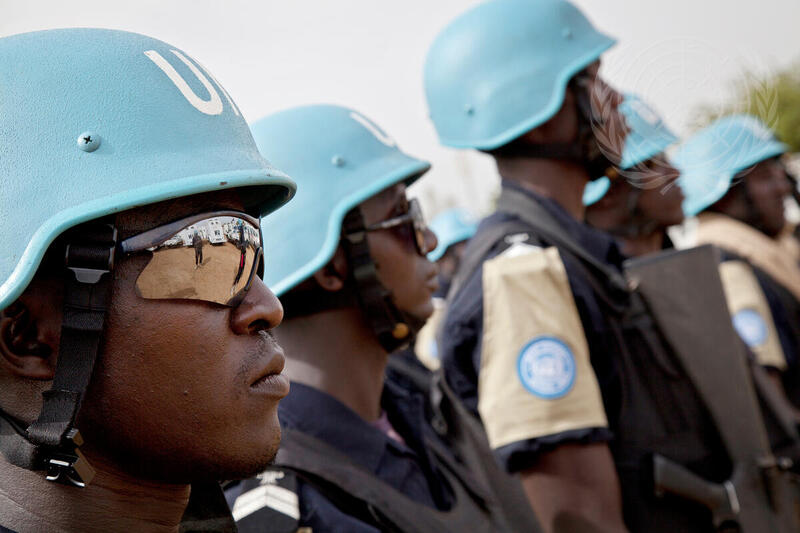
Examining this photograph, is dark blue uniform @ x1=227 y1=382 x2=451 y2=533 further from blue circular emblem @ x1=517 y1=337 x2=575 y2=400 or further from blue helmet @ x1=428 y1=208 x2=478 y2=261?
blue helmet @ x1=428 y1=208 x2=478 y2=261

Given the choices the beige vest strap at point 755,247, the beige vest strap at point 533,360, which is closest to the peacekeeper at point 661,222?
the beige vest strap at point 755,247

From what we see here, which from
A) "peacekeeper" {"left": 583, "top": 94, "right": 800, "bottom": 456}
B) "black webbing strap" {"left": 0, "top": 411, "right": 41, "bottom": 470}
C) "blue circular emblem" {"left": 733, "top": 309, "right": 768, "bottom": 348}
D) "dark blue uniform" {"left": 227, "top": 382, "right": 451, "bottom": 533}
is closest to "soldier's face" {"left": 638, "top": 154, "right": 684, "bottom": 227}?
"peacekeeper" {"left": 583, "top": 94, "right": 800, "bottom": 456}

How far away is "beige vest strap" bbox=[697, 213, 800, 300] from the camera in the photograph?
562 centimetres

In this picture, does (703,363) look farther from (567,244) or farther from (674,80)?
(674,80)

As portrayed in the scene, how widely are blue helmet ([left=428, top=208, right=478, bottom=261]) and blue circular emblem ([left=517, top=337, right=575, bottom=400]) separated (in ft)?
20.7

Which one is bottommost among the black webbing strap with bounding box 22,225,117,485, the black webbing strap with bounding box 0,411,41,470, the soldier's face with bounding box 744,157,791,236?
the soldier's face with bounding box 744,157,791,236

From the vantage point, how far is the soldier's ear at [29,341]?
1646 mm

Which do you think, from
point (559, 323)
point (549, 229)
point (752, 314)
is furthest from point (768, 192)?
point (559, 323)

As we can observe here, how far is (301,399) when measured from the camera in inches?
104

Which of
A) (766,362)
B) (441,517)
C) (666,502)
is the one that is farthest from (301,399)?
(766,362)

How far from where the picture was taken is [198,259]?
1.73 meters

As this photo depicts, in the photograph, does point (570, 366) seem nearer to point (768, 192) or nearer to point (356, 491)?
point (356, 491)

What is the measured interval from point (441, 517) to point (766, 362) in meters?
3.09

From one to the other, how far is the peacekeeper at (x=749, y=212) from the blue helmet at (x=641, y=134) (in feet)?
2.08
